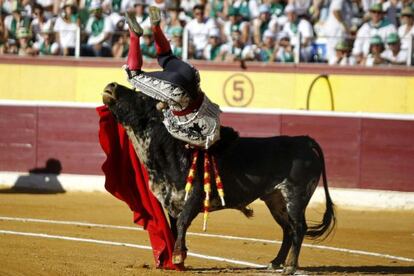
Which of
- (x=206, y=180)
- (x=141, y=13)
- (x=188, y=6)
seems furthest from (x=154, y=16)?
(x=188, y=6)

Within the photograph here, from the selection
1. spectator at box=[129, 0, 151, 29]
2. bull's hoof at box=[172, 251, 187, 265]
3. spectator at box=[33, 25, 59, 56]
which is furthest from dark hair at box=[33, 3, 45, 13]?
bull's hoof at box=[172, 251, 187, 265]

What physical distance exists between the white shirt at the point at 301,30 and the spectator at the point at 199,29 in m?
1.08

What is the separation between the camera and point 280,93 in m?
14.0

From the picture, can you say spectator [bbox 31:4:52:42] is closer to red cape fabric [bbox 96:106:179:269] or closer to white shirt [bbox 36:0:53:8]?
white shirt [bbox 36:0:53:8]

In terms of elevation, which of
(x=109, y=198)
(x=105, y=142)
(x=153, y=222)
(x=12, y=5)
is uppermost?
(x=12, y=5)

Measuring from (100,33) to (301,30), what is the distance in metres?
3.05

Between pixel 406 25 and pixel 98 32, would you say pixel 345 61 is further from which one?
pixel 98 32

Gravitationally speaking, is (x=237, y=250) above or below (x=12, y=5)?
below

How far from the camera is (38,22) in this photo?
15273 millimetres

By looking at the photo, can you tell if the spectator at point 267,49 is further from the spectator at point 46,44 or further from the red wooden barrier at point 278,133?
the spectator at point 46,44

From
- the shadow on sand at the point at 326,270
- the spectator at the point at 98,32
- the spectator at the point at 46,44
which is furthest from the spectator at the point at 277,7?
the shadow on sand at the point at 326,270

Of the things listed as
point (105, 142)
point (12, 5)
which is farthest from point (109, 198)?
point (105, 142)

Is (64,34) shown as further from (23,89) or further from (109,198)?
(109,198)

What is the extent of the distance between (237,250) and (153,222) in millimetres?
1398
